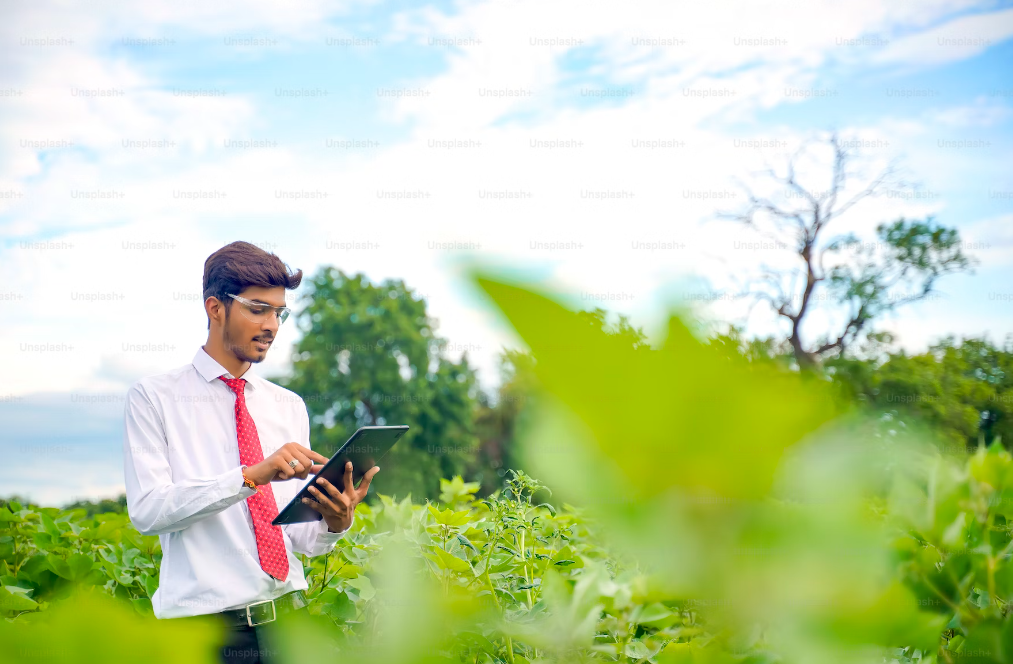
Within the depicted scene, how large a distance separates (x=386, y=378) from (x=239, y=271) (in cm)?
3197

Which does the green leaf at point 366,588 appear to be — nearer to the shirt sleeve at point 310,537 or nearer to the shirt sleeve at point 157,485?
the shirt sleeve at point 157,485

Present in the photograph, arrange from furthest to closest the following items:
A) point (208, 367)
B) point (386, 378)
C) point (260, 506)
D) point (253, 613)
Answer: point (386, 378) → point (208, 367) → point (260, 506) → point (253, 613)

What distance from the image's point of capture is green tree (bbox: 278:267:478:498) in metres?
34.5

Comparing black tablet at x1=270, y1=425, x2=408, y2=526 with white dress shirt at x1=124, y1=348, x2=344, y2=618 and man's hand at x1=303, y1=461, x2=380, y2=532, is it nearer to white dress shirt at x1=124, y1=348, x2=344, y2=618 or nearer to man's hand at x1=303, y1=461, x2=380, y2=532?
man's hand at x1=303, y1=461, x2=380, y2=532

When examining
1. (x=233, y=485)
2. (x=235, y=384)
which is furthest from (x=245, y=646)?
(x=235, y=384)

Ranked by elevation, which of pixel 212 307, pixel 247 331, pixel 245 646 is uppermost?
pixel 212 307

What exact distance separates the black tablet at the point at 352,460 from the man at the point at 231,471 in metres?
0.04

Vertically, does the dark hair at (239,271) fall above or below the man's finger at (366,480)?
above

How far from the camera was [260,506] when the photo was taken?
309 centimetres

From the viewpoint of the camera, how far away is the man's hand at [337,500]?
2.68 meters

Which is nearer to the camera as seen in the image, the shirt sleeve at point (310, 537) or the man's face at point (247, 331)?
the shirt sleeve at point (310, 537)

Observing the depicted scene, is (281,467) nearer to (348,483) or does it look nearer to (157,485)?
(348,483)

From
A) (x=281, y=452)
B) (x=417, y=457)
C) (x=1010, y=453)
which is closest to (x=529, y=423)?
(x=1010, y=453)

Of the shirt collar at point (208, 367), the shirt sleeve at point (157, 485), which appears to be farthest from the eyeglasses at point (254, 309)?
the shirt sleeve at point (157, 485)
